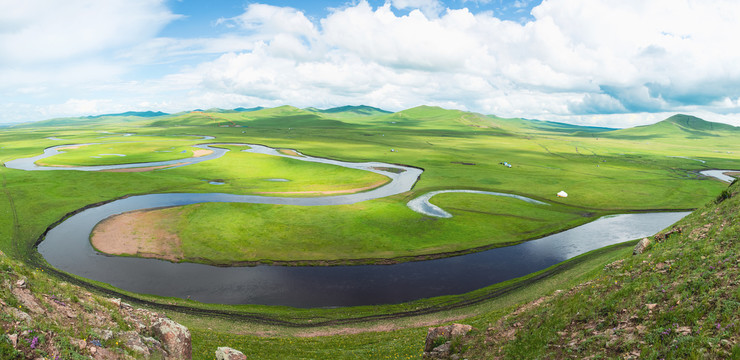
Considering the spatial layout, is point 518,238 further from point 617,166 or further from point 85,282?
point 617,166

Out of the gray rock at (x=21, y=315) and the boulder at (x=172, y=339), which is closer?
the gray rock at (x=21, y=315)

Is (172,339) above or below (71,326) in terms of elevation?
below

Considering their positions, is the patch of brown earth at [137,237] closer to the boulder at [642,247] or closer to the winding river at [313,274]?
the winding river at [313,274]

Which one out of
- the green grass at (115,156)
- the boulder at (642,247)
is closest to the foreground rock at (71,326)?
the boulder at (642,247)

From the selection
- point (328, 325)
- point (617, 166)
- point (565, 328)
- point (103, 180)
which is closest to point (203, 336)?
point (328, 325)

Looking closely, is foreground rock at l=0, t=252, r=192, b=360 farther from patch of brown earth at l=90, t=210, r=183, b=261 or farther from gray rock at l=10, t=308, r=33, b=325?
patch of brown earth at l=90, t=210, r=183, b=261

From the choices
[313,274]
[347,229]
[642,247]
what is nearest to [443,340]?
[642,247]

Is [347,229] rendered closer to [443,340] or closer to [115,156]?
[443,340]
